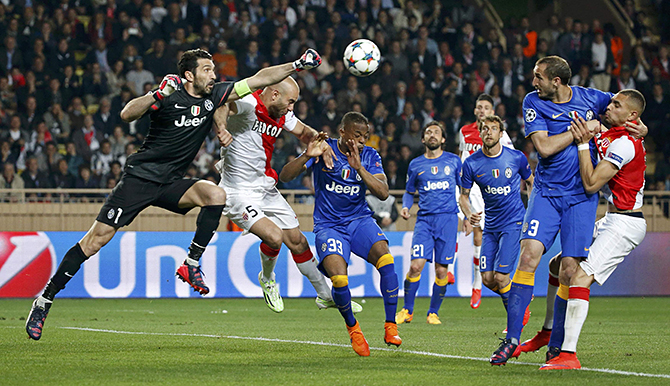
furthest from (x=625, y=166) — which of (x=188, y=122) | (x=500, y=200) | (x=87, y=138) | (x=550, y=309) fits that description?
(x=87, y=138)

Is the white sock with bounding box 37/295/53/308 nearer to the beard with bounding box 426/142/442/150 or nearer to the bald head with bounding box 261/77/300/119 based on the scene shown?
the bald head with bounding box 261/77/300/119

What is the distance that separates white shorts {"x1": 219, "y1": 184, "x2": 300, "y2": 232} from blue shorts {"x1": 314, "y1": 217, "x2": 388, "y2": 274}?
1160mm

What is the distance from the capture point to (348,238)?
25.6 ft

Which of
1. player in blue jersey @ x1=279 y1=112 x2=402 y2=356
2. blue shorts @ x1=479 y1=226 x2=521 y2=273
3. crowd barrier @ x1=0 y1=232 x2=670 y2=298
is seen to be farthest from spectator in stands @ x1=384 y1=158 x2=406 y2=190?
player in blue jersey @ x1=279 y1=112 x2=402 y2=356

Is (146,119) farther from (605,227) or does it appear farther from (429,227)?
(605,227)

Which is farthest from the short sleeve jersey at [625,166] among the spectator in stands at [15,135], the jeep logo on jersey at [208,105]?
the spectator in stands at [15,135]

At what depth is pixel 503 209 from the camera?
970 centimetres

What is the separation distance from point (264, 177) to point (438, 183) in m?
2.89

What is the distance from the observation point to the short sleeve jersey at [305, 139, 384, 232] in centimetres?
799

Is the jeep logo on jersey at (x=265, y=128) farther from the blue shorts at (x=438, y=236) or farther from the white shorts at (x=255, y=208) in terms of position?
the blue shorts at (x=438, y=236)

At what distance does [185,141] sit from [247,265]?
24.5ft

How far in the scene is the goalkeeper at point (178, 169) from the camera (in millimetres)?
7730

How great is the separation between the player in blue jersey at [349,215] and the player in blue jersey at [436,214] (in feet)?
10.1

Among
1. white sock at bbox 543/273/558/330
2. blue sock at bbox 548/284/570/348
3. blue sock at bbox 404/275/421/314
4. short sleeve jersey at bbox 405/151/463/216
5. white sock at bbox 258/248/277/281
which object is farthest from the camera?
short sleeve jersey at bbox 405/151/463/216
